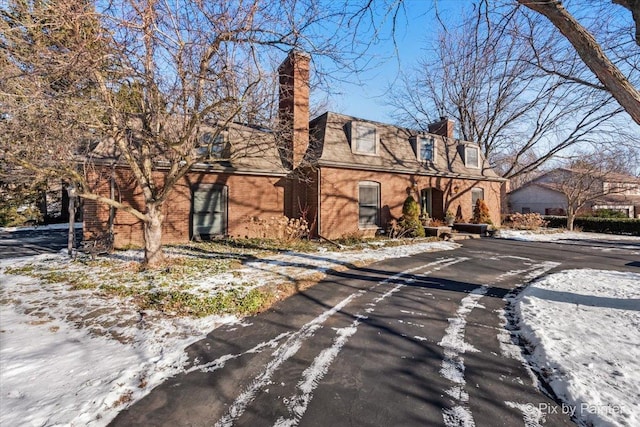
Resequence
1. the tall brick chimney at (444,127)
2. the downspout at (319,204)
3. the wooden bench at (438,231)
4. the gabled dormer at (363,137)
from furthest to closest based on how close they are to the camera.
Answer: the tall brick chimney at (444,127) → the wooden bench at (438,231) → the gabled dormer at (363,137) → the downspout at (319,204)

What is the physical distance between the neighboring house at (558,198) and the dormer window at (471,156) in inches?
348

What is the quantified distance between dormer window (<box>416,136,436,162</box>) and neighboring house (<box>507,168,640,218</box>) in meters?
12.9

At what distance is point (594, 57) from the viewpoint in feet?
13.5

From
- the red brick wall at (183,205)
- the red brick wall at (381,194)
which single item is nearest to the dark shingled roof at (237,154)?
the red brick wall at (183,205)

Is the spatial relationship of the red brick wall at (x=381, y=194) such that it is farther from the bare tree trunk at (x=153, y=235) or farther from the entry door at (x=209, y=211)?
the bare tree trunk at (x=153, y=235)

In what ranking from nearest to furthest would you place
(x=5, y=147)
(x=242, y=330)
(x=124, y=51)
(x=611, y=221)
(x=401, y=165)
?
A: (x=242, y=330)
(x=124, y=51)
(x=5, y=147)
(x=401, y=165)
(x=611, y=221)

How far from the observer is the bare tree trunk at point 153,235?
727cm

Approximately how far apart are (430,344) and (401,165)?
11.5 m

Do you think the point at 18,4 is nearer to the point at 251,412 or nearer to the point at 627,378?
the point at 251,412

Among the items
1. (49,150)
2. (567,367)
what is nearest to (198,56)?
(49,150)

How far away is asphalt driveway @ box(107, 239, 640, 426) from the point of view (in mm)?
2467

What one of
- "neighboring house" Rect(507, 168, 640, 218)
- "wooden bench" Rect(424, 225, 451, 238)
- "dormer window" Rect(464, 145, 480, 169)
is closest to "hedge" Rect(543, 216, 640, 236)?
"neighboring house" Rect(507, 168, 640, 218)

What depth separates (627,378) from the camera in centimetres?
288

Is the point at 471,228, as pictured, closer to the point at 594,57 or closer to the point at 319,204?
the point at 319,204
